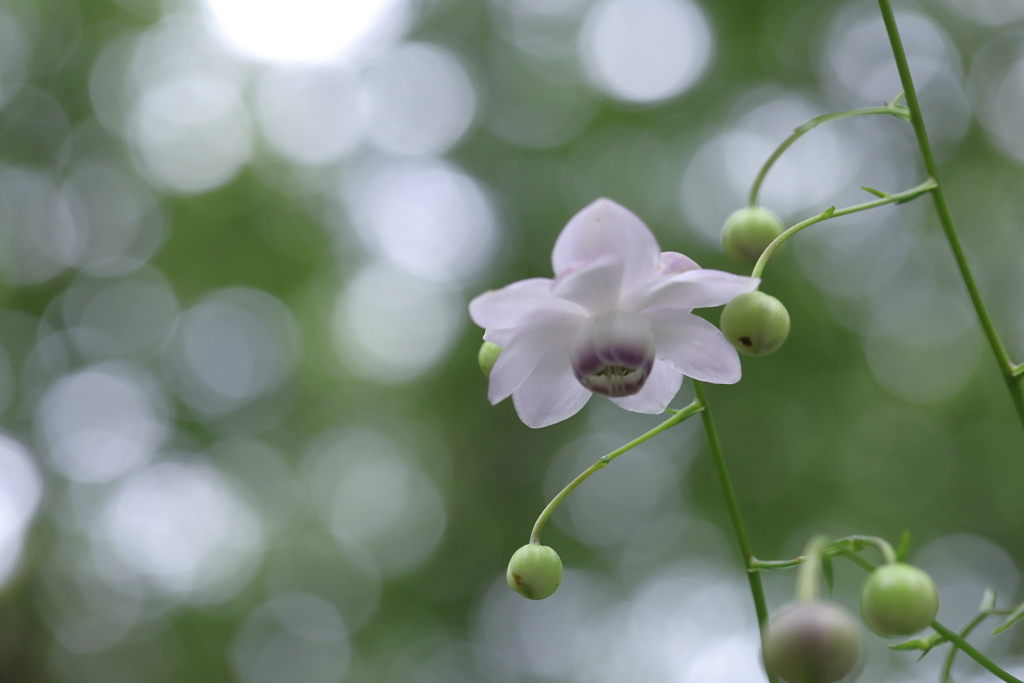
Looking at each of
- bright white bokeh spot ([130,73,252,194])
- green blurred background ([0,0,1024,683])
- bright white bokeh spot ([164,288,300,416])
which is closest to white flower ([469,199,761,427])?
green blurred background ([0,0,1024,683])

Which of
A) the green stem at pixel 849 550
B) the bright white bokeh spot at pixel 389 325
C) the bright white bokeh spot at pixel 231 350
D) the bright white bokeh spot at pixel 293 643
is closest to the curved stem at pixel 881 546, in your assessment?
the green stem at pixel 849 550

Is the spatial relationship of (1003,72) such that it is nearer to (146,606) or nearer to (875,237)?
(875,237)

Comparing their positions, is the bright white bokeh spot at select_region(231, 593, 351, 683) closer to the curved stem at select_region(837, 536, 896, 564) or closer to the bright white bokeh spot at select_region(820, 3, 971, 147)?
the bright white bokeh spot at select_region(820, 3, 971, 147)

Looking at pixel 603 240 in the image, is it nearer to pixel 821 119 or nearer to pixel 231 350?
pixel 821 119

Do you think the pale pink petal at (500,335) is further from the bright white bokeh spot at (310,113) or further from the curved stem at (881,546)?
the bright white bokeh spot at (310,113)

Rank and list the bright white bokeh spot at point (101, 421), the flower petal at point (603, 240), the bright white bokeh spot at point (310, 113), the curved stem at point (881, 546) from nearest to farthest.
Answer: the curved stem at point (881, 546) → the flower petal at point (603, 240) → the bright white bokeh spot at point (101, 421) → the bright white bokeh spot at point (310, 113)

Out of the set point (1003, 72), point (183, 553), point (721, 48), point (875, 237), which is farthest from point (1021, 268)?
point (183, 553)
